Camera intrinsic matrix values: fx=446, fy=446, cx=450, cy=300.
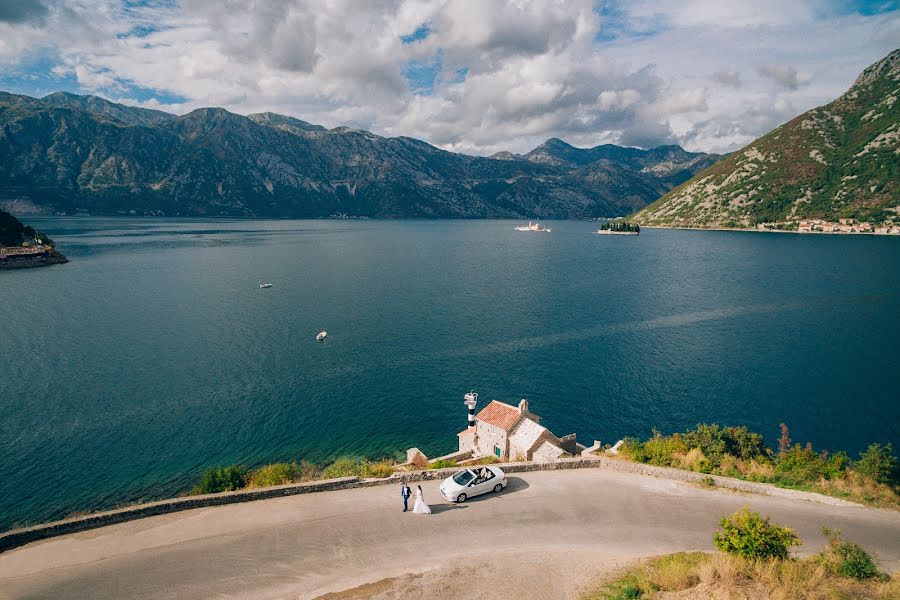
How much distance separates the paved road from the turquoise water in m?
20.0

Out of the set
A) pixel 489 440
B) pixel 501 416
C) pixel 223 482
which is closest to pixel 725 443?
pixel 501 416

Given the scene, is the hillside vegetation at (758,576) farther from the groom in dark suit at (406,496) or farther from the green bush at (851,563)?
the groom in dark suit at (406,496)

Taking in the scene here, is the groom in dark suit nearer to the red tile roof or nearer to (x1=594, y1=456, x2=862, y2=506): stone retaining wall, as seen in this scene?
(x1=594, y1=456, x2=862, y2=506): stone retaining wall

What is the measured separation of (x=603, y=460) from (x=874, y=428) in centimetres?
4044

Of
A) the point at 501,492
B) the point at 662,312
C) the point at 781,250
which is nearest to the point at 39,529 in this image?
the point at 501,492

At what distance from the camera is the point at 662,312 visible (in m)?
91.8

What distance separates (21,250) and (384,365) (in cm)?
15513

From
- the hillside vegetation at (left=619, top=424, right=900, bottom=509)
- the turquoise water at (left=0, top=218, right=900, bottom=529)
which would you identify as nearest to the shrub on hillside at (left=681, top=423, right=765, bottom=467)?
the hillside vegetation at (left=619, top=424, right=900, bottom=509)

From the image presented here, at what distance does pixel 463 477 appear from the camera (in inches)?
966

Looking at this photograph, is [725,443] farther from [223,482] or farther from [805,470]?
[223,482]

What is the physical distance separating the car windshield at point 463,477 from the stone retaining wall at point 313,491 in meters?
2.12

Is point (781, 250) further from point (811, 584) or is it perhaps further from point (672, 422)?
point (811, 584)

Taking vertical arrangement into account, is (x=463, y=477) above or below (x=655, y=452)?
above

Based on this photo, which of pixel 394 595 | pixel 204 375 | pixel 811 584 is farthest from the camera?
pixel 204 375
